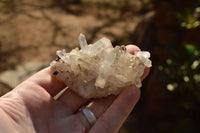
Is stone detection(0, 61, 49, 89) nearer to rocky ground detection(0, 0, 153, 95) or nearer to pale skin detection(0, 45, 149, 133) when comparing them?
rocky ground detection(0, 0, 153, 95)

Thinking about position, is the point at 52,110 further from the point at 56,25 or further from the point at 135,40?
the point at 56,25

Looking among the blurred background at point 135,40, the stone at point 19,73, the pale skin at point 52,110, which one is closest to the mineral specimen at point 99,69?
the pale skin at point 52,110

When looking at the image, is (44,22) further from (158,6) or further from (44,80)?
(44,80)

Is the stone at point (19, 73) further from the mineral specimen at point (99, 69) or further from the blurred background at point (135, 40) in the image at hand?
the mineral specimen at point (99, 69)

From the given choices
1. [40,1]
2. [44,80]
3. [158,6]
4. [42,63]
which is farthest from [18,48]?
[158,6]

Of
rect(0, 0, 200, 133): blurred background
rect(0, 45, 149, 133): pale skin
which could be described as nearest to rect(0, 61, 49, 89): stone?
Answer: rect(0, 0, 200, 133): blurred background
